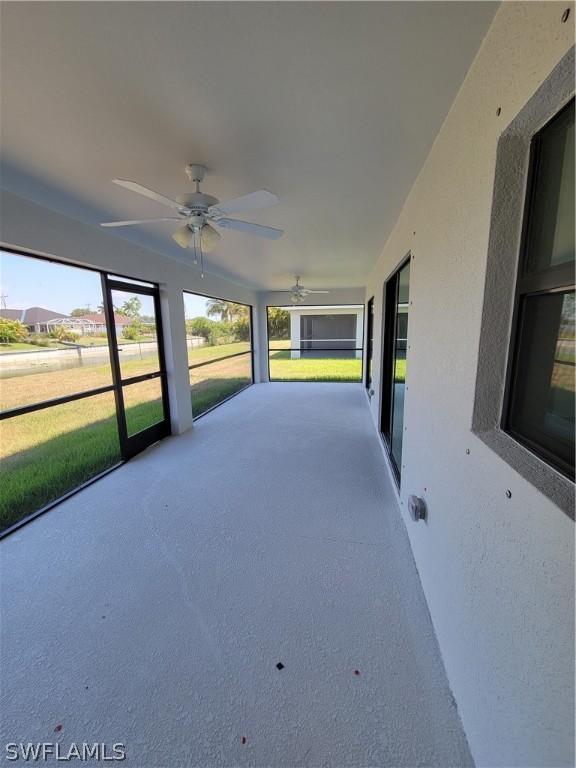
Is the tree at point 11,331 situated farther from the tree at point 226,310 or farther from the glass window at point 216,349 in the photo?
the tree at point 226,310

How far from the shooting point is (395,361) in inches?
127

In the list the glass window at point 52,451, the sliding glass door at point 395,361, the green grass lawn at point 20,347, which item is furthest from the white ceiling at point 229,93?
the glass window at point 52,451

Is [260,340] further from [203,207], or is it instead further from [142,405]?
Result: [203,207]

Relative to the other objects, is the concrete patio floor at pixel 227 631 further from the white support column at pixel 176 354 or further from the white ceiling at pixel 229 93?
the white ceiling at pixel 229 93

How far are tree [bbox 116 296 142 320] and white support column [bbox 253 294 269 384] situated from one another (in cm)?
416

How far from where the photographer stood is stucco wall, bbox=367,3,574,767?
0.69 metres

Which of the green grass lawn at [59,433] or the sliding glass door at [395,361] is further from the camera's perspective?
the sliding glass door at [395,361]

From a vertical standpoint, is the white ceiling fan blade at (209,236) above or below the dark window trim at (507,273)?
above

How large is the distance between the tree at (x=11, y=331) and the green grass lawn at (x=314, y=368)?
5.80 m

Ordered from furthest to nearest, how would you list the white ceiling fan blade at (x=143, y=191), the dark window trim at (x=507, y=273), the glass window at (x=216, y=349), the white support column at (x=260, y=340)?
the white support column at (x=260, y=340) → the glass window at (x=216, y=349) → the white ceiling fan blade at (x=143, y=191) → the dark window trim at (x=507, y=273)

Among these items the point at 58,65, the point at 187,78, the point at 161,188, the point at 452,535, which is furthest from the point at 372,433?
the point at 58,65

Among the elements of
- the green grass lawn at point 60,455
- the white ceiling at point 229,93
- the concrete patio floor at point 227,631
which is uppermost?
the white ceiling at point 229,93


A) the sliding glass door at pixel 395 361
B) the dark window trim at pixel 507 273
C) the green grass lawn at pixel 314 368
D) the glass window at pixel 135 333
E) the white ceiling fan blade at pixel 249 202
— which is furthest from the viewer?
the green grass lawn at pixel 314 368

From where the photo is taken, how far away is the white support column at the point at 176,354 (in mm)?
4043
